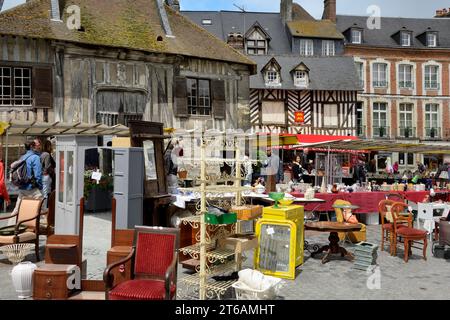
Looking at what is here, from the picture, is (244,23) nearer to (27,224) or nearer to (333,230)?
(333,230)

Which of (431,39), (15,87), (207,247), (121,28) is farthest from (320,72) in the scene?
(207,247)

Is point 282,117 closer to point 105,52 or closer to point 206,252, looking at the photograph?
point 105,52

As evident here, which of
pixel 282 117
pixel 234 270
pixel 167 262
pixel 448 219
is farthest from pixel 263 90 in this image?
pixel 167 262

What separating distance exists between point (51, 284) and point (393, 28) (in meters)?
29.2

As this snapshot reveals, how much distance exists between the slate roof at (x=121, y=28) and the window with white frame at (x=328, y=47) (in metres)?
12.1

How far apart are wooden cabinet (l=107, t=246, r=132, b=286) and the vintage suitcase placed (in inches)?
17.2

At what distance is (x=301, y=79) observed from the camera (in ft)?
→ 74.6

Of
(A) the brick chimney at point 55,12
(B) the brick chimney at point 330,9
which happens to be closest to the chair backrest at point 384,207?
(A) the brick chimney at point 55,12

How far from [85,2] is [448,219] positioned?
1260cm

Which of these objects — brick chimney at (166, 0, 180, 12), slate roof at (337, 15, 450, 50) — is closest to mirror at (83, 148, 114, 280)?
brick chimney at (166, 0, 180, 12)

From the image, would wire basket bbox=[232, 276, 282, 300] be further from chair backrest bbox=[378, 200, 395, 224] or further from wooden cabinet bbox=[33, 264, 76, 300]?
chair backrest bbox=[378, 200, 395, 224]

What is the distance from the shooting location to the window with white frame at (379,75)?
27141mm

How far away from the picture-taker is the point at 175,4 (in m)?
18.5

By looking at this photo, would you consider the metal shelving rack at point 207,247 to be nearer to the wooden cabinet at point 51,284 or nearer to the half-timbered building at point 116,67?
the wooden cabinet at point 51,284
